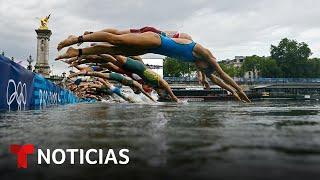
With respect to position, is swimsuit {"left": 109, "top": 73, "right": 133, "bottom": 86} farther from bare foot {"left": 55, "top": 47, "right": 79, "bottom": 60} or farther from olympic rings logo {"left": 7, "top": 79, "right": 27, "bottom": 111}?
bare foot {"left": 55, "top": 47, "right": 79, "bottom": 60}

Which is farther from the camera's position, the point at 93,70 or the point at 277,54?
the point at 277,54

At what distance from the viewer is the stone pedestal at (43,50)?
337ft

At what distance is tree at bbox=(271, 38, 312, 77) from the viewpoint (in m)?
146

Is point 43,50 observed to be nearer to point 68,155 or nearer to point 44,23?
point 44,23

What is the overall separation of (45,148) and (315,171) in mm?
2396

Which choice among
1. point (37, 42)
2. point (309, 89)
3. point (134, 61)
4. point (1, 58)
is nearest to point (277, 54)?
point (309, 89)

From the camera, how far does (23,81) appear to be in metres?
14.4

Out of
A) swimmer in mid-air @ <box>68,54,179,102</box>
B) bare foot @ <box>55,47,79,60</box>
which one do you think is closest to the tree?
swimmer in mid-air @ <box>68,54,179,102</box>

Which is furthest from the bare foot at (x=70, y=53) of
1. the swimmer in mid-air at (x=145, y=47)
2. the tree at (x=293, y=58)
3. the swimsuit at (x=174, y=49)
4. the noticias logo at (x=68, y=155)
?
the tree at (x=293, y=58)

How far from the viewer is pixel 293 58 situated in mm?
145500

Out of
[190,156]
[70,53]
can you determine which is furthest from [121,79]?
[190,156]

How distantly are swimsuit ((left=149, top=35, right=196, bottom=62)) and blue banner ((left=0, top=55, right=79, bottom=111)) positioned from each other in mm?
4604

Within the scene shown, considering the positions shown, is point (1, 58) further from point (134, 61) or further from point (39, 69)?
point (39, 69)

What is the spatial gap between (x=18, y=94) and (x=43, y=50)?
312 ft
